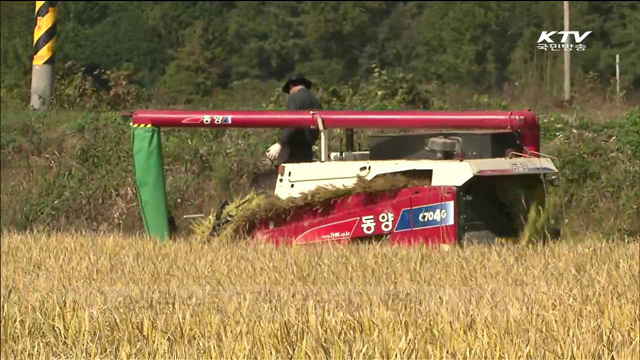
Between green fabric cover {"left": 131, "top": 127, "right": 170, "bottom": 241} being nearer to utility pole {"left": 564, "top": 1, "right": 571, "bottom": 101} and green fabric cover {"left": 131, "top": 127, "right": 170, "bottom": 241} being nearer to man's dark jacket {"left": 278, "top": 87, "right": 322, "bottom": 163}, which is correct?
man's dark jacket {"left": 278, "top": 87, "right": 322, "bottom": 163}

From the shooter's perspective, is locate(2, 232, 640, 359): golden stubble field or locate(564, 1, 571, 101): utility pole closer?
locate(2, 232, 640, 359): golden stubble field

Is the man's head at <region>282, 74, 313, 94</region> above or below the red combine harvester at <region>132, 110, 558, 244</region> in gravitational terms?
above

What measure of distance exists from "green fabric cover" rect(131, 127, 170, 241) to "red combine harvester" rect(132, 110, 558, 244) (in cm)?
99

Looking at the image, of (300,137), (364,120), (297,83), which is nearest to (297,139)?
(300,137)

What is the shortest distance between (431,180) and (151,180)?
2677 millimetres

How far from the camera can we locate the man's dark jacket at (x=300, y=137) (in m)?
11.0

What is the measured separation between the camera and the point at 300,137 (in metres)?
11.1

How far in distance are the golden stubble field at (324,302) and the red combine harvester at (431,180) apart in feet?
1.32

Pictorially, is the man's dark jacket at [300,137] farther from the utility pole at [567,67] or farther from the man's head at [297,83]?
the utility pole at [567,67]

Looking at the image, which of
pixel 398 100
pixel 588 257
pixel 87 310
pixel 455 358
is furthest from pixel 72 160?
pixel 455 358

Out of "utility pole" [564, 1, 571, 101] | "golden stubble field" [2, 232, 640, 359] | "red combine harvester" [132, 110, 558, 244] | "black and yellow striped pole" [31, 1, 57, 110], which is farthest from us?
"black and yellow striped pole" [31, 1, 57, 110]

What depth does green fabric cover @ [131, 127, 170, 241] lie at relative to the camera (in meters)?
10.9

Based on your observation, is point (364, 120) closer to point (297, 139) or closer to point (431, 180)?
point (297, 139)

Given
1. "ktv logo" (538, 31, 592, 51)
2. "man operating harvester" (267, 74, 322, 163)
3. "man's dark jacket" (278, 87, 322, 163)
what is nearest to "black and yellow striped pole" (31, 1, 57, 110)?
"man operating harvester" (267, 74, 322, 163)
